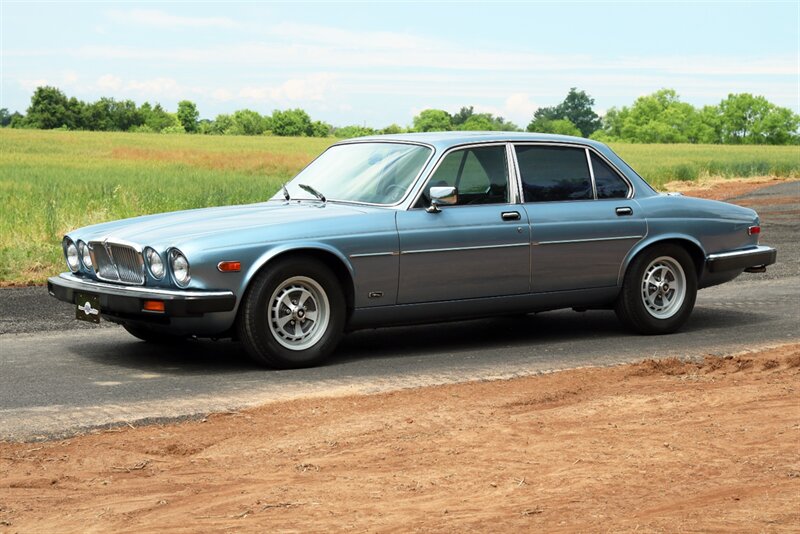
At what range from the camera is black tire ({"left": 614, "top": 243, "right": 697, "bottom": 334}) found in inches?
382

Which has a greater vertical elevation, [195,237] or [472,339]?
[195,237]

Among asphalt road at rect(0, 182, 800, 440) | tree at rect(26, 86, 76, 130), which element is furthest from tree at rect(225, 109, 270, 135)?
asphalt road at rect(0, 182, 800, 440)

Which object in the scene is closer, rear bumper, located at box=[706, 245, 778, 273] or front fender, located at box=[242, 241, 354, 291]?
front fender, located at box=[242, 241, 354, 291]

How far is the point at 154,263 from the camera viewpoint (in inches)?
315

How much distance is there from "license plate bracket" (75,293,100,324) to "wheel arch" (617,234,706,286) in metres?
4.05

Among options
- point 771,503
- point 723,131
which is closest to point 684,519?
point 771,503

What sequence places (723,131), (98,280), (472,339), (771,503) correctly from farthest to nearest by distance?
(723,131) → (472,339) → (98,280) → (771,503)

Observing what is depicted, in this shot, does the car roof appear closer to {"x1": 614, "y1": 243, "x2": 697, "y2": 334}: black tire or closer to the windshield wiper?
the windshield wiper

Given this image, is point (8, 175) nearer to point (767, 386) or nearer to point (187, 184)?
point (187, 184)

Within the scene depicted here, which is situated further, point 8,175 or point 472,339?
point 8,175

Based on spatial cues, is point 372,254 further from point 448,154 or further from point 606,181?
point 606,181

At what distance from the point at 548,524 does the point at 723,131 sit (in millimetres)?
169468

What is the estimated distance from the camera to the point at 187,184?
93.6 feet

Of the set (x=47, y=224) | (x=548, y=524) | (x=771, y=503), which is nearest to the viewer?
(x=548, y=524)
